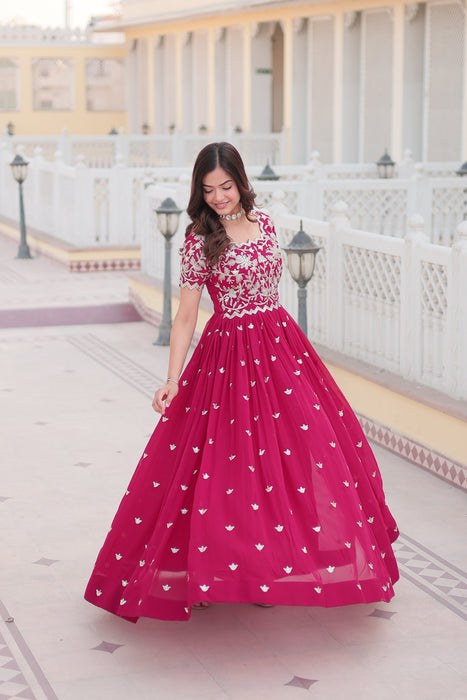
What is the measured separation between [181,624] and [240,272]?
1142mm

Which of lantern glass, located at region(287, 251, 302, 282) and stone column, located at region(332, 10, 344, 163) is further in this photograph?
stone column, located at region(332, 10, 344, 163)

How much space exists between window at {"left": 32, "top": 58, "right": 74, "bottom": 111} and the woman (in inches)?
1054

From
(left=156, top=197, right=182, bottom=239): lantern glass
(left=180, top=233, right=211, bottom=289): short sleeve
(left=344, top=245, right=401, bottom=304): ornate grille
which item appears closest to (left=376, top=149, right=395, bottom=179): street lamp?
(left=156, top=197, right=182, bottom=239): lantern glass

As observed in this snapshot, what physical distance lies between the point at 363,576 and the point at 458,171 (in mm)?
8215

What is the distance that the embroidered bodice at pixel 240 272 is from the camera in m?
3.81

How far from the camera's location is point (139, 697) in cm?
339

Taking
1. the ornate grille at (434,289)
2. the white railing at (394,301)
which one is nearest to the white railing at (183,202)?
the white railing at (394,301)

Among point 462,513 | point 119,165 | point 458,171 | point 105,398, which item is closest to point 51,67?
point 119,165

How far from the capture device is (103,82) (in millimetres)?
30188

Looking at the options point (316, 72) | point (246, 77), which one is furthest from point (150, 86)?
point (316, 72)

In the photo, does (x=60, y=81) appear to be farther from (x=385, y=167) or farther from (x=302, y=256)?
(x=302, y=256)

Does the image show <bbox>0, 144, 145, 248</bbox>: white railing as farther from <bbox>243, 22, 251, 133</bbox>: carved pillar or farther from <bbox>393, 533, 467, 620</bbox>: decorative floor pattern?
<bbox>243, 22, 251, 133</bbox>: carved pillar

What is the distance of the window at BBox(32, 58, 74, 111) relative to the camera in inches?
1171

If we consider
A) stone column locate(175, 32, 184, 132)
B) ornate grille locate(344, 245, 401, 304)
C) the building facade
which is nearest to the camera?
ornate grille locate(344, 245, 401, 304)
